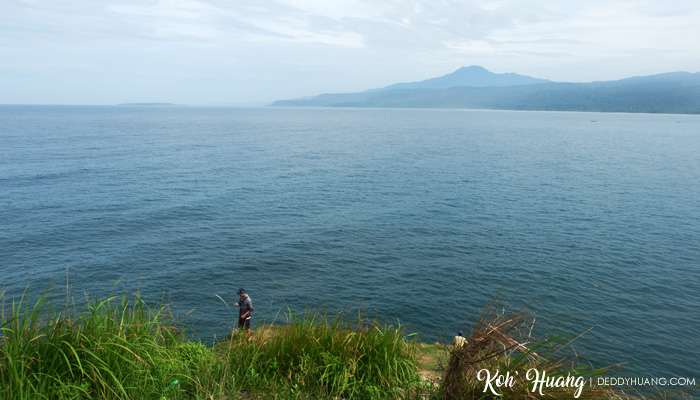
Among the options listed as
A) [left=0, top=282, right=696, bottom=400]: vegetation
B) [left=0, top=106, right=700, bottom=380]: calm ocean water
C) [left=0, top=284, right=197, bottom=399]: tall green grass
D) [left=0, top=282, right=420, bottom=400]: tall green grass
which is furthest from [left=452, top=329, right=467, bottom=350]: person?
[left=0, top=106, right=700, bottom=380]: calm ocean water

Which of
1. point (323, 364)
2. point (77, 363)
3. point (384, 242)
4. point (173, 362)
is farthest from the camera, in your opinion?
point (384, 242)

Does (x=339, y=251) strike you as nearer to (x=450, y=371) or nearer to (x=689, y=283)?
(x=689, y=283)

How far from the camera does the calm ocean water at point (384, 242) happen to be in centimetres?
2547

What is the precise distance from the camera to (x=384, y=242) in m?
36.9

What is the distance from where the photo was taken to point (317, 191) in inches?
2205

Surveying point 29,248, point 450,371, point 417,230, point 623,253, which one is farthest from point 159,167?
point 450,371

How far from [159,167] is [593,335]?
68985mm

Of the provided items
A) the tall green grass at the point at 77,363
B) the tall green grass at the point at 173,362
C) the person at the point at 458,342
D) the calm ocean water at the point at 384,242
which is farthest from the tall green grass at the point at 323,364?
the calm ocean water at the point at 384,242

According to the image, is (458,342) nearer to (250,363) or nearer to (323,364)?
(323,364)

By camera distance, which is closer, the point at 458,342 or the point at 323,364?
the point at 458,342

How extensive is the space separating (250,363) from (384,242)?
1159 inches

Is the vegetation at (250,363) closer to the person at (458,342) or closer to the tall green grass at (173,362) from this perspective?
the tall green grass at (173,362)

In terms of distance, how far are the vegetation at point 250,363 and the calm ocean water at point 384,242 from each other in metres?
15.3

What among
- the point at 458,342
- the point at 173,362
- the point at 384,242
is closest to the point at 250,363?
the point at 173,362
